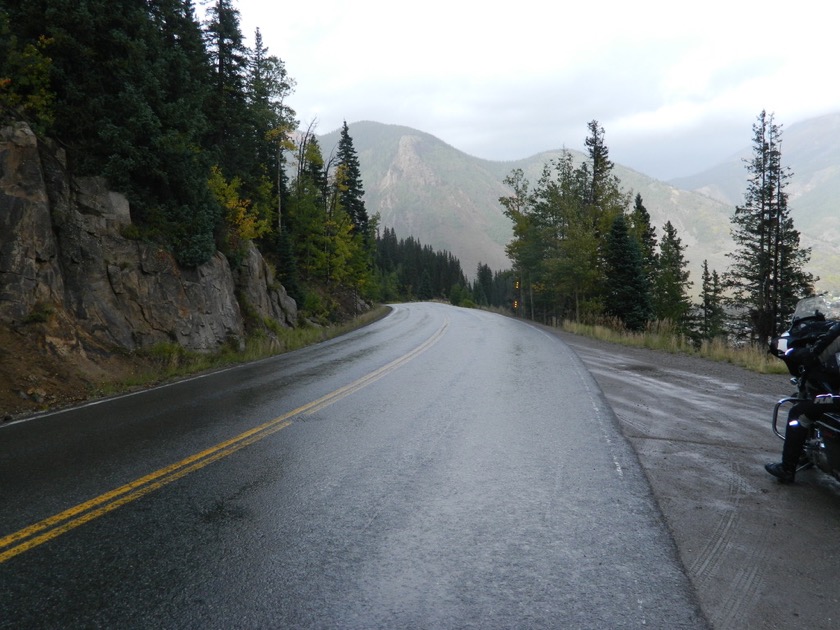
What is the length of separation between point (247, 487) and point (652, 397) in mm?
7058

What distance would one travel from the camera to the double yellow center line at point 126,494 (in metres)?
3.47

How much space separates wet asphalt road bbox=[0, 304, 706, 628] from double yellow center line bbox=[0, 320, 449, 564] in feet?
0.07

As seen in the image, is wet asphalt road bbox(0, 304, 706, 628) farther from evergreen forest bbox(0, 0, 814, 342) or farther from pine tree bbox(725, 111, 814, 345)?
pine tree bbox(725, 111, 814, 345)

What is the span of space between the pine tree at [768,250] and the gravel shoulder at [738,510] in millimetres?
27147

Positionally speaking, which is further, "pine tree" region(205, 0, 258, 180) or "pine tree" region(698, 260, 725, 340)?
"pine tree" region(698, 260, 725, 340)

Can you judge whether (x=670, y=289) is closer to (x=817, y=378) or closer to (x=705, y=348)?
(x=705, y=348)

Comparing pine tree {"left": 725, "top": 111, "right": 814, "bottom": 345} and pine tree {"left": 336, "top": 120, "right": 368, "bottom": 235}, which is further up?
pine tree {"left": 336, "top": 120, "right": 368, "bottom": 235}

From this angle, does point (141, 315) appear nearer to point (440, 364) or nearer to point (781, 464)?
point (440, 364)

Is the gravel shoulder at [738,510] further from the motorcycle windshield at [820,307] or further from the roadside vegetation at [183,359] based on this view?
the roadside vegetation at [183,359]

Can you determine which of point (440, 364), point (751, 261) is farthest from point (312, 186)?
point (751, 261)

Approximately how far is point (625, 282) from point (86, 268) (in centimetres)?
2655

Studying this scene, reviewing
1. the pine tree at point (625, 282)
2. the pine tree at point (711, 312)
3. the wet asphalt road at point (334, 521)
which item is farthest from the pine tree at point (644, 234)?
the wet asphalt road at point (334, 521)

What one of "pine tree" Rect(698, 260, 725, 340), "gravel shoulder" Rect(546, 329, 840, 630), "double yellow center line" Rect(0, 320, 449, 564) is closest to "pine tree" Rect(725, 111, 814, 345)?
"pine tree" Rect(698, 260, 725, 340)

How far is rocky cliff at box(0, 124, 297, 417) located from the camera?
33.2ft
